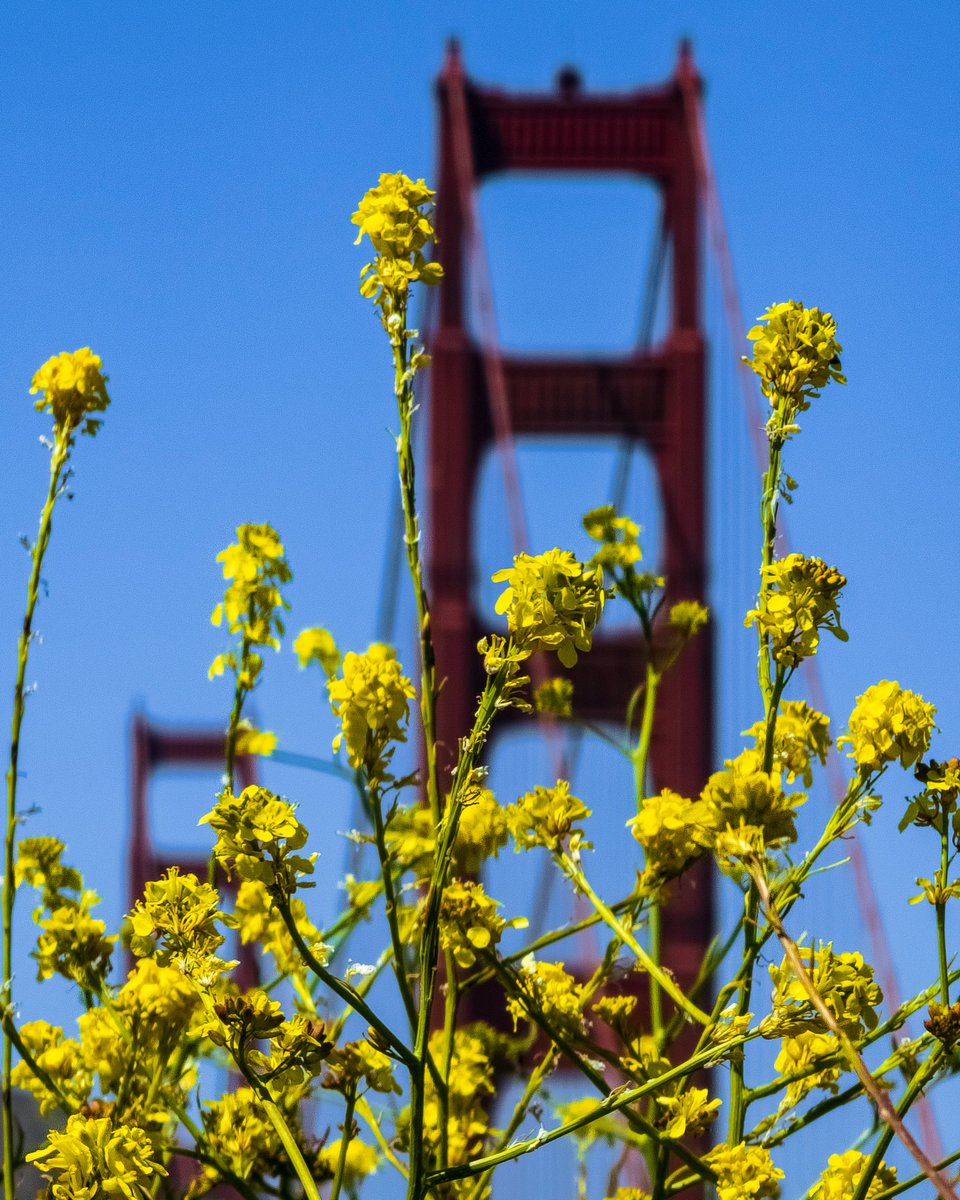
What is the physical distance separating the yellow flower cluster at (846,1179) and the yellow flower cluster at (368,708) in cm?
43

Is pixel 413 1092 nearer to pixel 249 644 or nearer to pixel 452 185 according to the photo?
pixel 249 644

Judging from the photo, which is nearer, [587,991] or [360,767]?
[360,767]

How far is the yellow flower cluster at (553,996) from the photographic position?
4.24 ft

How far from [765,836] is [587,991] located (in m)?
0.23

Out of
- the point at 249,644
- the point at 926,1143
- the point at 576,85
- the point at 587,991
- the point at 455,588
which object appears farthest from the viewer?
the point at 576,85

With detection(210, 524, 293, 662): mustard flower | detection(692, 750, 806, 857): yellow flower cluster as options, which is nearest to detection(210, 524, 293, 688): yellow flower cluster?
detection(210, 524, 293, 662): mustard flower

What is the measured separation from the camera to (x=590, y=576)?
3.17 feet

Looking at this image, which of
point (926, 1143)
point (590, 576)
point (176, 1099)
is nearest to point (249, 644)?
point (176, 1099)

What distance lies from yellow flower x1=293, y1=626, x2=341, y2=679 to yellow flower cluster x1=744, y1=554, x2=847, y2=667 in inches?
24.0

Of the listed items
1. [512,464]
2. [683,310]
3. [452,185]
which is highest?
[452,185]

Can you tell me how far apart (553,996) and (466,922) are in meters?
0.12

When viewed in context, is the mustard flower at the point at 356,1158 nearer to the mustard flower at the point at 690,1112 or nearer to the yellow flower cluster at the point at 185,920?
the mustard flower at the point at 690,1112

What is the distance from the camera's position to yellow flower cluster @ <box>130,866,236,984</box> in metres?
1.01

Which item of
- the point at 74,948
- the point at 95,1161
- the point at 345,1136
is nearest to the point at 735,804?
the point at 345,1136
